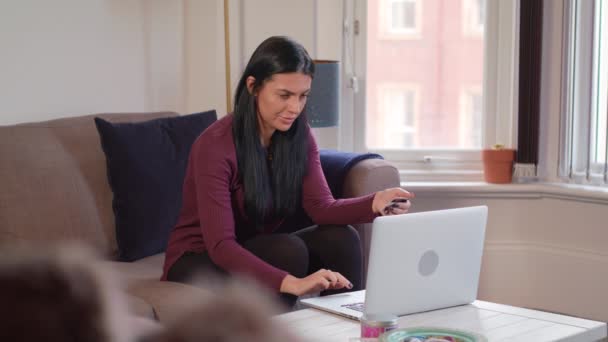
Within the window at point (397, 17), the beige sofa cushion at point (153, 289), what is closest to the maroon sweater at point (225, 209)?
the beige sofa cushion at point (153, 289)

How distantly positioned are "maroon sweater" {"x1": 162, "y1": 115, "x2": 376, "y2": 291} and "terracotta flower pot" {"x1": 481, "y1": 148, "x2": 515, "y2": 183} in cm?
116

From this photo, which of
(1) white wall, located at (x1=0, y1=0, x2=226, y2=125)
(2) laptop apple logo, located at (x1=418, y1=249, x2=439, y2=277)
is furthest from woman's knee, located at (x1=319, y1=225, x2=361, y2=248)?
(1) white wall, located at (x1=0, y1=0, x2=226, y2=125)

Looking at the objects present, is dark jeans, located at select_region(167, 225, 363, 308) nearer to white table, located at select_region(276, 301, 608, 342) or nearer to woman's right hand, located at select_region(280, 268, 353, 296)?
woman's right hand, located at select_region(280, 268, 353, 296)

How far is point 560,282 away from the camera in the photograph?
3.20m

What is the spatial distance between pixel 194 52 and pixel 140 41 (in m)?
0.26

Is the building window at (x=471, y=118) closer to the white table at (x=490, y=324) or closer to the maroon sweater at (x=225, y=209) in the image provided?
the maroon sweater at (x=225, y=209)

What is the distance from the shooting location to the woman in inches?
81.0

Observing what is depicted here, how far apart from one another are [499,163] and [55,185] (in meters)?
1.84

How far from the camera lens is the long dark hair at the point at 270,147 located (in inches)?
83.7

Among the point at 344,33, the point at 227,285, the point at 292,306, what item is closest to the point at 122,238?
the point at 292,306

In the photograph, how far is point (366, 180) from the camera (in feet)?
8.23

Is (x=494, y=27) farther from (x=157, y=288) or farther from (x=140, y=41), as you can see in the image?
(x=157, y=288)

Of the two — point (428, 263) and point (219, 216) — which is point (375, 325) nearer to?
point (428, 263)

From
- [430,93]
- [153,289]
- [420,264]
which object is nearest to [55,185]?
[153,289]
